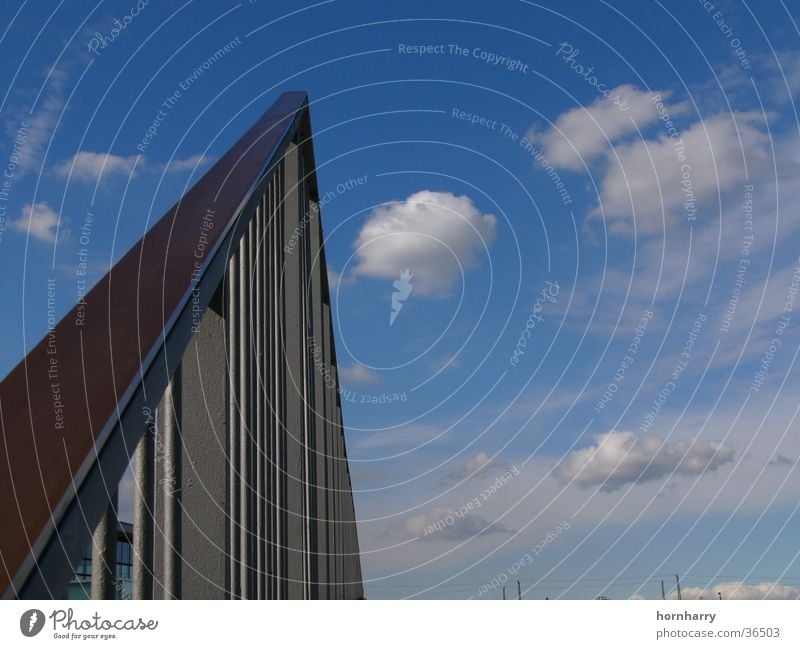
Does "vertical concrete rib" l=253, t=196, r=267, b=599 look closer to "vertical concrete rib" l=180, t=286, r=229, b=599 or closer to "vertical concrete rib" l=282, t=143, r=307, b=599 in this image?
"vertical concrete rib" l=180, t=286, r=229, b=599

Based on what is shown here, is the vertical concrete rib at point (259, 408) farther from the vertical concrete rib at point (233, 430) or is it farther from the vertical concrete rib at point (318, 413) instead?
the vertical concrete rib at point (318, 413)

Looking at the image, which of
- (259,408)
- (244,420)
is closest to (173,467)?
(244,420)

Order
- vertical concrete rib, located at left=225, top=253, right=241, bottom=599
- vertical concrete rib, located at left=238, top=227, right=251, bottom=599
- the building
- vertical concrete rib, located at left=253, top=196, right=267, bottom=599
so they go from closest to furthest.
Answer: the building < vertical concrete rib, located at left=225, top=253, right=241, bottom=599 < vertical concrete rib, located at left=238, top=227, right=251, bottom=599 < vertical concrete rib, located at left=253, top=196, right=267, bottom=599

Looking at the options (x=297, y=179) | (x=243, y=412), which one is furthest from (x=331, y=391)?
(x=243, y=412)

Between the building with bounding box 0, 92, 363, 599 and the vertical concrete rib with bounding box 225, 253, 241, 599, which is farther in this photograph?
the vertical concrete rib with bounding box 225, 253, 241, 599

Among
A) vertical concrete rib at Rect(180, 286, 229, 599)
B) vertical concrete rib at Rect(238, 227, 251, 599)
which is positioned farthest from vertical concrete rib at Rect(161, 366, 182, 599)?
vertical concrete rib at Rect(238, 227, 251, 599)

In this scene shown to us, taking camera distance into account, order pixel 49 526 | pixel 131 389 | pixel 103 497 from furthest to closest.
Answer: pixel 131 389 → pixel 103 497 → pixel 49 526

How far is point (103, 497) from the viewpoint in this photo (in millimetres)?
2264

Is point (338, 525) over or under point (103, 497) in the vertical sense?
over

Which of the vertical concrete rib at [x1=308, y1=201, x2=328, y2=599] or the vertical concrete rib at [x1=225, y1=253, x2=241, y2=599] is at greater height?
the vertical concrete rib at [x1=308, y1=201, x2=328, y2=599]
